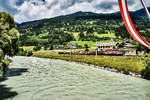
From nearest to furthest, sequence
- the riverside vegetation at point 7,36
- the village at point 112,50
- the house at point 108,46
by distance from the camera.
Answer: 1. the riverside vegetation at point 7,36
2. the village at point 112,50
3. the house at point 108,46

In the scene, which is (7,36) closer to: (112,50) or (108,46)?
(112,50)

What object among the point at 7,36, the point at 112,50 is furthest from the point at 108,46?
the point at 7,36

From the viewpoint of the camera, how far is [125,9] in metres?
13.0

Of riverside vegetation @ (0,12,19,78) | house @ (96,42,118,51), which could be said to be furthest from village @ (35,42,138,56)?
riverside vegetation @ (0,12,19,78)

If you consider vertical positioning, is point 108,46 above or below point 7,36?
below

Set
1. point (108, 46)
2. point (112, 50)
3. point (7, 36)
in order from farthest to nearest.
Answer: point (108, 46) < point (112, 50) < point (7, 36)

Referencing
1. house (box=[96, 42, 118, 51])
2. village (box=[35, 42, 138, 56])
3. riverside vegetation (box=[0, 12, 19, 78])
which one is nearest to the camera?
riverside vegetation (box=[0, 12, 19, 78])

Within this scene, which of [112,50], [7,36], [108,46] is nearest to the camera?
[7,36]

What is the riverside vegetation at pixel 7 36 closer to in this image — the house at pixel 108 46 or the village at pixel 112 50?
the village at pixel 112 50

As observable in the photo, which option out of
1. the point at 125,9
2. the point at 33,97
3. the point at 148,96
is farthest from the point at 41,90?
the point at 125,9

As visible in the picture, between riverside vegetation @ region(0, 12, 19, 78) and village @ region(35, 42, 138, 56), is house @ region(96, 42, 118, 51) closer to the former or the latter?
village @ region(35, 42, 138, 56)

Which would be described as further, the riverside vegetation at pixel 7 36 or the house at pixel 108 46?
the house at pixel 108 46

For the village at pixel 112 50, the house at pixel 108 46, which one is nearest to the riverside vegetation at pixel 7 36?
the village at pixel 112 50

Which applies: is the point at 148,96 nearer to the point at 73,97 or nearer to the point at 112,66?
the point at 73,97
